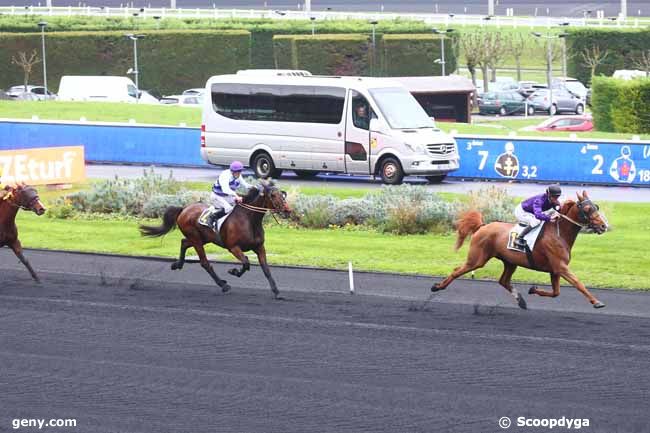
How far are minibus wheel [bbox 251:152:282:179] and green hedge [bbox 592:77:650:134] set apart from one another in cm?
1477

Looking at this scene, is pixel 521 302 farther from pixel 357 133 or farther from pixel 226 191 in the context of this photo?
pixel 357 133

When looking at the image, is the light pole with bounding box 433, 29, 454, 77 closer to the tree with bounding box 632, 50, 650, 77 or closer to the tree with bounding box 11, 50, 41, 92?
the tree with bounding box 632, 50, 650, 77

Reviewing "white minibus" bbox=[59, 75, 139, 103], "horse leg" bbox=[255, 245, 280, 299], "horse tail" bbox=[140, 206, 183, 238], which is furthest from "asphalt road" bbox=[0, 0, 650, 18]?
"horse leg" bbox=[255, 245, 280, 299]

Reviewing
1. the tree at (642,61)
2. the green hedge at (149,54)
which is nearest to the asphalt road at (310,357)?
the tree at (642,61)

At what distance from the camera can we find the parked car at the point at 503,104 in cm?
5909

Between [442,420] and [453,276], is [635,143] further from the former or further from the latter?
→ [442,420]

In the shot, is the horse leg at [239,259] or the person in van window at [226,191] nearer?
the horse leg at [239,259]

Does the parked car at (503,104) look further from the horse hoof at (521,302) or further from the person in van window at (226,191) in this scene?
the horse hoof at (521,302)

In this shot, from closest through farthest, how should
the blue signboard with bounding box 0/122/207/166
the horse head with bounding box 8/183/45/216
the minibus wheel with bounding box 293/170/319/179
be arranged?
the horse head with bounding box 8/183/45/216 → the minibus wheel with bounding box 293/170/319/179 → the blue signboard with bounding box 0/122/207/166

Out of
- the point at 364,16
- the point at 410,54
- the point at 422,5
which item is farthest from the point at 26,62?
the point at 422,5

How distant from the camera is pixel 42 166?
28.5 metres

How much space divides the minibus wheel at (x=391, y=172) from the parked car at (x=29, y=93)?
29539 millimetres

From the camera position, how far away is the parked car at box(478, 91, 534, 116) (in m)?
59.1

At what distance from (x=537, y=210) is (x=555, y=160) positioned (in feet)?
51.6
